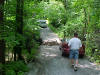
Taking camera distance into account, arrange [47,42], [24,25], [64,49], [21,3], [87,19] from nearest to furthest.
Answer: [21,3] → [24,25] → [64,49] → [87,19] → [47,42]

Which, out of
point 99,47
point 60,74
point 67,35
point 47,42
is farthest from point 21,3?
point 67,35

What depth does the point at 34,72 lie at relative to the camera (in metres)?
9.04

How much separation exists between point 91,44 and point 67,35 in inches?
329

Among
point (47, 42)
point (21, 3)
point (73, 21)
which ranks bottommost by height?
point (47, 42)

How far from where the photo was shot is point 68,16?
22.3m

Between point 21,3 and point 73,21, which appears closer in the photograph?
point 21,3

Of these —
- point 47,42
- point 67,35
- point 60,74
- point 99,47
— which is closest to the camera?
point 60,74

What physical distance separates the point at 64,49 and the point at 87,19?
234 inches

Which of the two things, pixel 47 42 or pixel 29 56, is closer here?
pixel 29 56

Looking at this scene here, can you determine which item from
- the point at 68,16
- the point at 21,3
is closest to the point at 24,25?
the point at 21,3

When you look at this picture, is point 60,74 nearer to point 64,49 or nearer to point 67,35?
point 64,49

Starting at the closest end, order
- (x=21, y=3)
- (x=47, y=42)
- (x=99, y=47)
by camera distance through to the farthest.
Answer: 1. (x=21, y=3)
2. (x=99, y=47)
3. (x=47, y=42)

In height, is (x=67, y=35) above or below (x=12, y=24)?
below

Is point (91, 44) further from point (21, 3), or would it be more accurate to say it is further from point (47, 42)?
point (21, 3)
